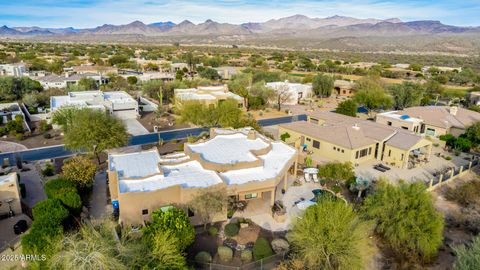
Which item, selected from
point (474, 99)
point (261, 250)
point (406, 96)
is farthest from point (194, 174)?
point (474, 99)

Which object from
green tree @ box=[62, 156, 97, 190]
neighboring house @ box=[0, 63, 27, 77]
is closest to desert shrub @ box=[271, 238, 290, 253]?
green tree @ box=[62, 156, 97, 190]

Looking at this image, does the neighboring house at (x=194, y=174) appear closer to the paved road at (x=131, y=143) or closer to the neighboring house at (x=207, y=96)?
the paved road at (x=131, y=143)

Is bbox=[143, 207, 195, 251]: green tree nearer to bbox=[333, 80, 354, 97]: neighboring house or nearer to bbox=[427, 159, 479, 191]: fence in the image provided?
bbox=[427, 159, 479, 191]: fence

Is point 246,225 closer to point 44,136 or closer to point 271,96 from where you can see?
point 44,136

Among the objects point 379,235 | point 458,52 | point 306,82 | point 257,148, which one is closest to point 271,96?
point 306,82

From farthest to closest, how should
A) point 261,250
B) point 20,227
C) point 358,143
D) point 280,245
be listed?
point 358,143 < point 20,227 < point 280,245 < point 261,250

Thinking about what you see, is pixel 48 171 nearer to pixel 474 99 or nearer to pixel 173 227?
pixel 173 227
